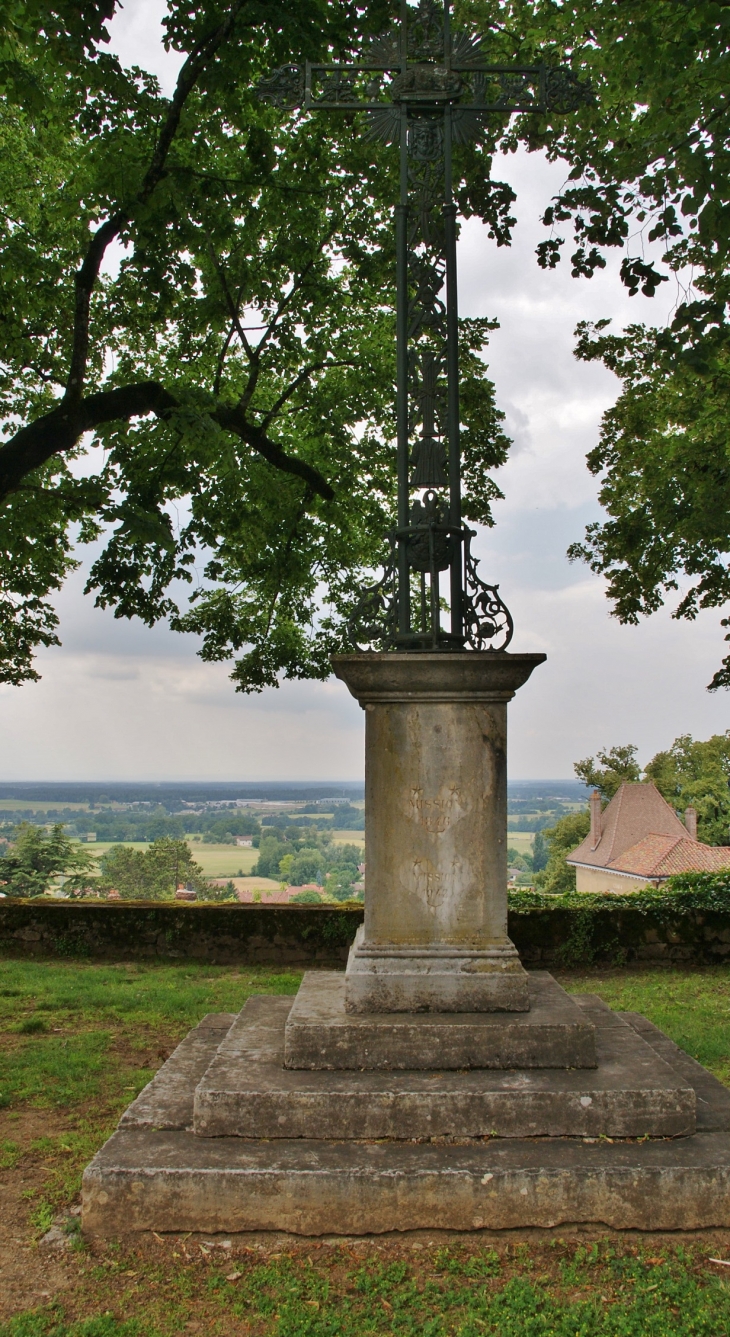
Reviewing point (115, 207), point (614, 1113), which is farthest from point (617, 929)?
point (115, 207)

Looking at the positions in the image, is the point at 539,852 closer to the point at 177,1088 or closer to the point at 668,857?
the point at 668,857

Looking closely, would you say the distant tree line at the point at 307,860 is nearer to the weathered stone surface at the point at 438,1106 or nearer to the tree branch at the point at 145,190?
the tree branch at the point at 145,190

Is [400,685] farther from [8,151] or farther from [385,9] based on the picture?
[8,151]

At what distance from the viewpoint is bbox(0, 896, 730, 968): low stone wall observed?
10938 mm

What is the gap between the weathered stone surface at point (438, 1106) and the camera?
3924 mm

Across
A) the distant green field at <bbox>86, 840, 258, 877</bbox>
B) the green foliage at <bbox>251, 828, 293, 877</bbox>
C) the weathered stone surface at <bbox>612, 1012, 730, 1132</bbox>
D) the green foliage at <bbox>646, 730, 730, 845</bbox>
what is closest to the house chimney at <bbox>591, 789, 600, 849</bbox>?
the green foliage at <bbox>646, 730, 730, 845</bbox>

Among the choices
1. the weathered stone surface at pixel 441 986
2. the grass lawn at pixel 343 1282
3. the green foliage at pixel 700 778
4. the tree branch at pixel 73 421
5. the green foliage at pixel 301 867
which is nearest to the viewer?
the grass lawn at pixel 343 1282

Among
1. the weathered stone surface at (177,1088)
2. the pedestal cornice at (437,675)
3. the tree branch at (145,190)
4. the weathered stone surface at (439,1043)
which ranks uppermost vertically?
the tree branch at (145,190)

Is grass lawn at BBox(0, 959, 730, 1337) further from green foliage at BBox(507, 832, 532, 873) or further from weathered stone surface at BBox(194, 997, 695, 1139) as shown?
green foliage at BBox(507, 832, 532, 873)

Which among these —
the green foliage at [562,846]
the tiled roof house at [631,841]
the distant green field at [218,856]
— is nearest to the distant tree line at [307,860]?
the distant green field at [218,856]

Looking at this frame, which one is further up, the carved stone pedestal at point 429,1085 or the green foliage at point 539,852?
the carved stone pedestal at point 429,1085

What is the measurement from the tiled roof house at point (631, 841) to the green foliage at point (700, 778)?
3.08 feet

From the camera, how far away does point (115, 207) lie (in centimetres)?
770

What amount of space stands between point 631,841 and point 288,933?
92.1ft
